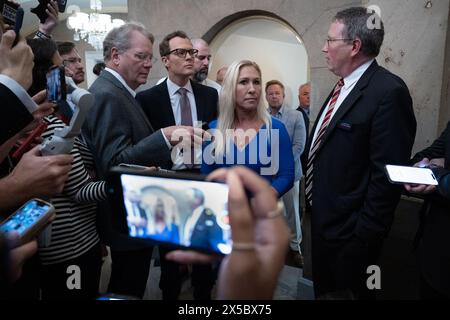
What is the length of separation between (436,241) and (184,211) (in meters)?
1.36

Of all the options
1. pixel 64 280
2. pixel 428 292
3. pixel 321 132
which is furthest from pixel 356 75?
pixel 64 280

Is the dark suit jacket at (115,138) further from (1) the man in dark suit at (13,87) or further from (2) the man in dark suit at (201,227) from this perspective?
(2) the man in dark suit at (201,227)

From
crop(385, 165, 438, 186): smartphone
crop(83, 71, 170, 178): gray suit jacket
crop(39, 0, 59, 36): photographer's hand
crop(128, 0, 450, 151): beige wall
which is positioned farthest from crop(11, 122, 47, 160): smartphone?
crop(128, 0, 450, 151): beige wall

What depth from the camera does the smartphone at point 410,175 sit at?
1504mm

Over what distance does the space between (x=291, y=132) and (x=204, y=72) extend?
1.28m

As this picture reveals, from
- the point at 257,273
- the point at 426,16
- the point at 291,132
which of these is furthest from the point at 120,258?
→ the point at 291,132

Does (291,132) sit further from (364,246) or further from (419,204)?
(364,246)

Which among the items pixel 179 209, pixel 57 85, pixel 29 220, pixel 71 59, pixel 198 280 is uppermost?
pixel 71 59

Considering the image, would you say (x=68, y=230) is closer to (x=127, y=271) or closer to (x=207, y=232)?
(x=127, y=271)

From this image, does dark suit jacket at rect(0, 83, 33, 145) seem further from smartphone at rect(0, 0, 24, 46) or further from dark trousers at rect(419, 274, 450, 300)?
dark trousers at rect(419, 274, 450, 300)

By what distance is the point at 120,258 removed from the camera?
2.02 metres

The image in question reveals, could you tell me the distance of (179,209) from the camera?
2.66 feet

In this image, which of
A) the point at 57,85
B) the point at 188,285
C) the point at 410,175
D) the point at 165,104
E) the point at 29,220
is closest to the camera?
the point at 29,220

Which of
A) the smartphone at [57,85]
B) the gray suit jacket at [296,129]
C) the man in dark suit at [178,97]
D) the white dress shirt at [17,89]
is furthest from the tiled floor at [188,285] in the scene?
the white dress shirt at [17,89]
